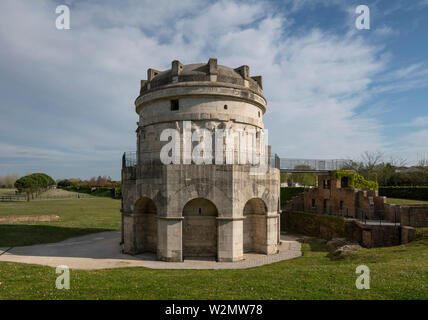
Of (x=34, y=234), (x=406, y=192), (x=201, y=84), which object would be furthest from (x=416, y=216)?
(x=34, y=234)

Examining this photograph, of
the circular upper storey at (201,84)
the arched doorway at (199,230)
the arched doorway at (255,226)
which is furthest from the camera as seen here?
the arched doorway at (255,226)

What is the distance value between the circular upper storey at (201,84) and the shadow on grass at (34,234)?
14.7m

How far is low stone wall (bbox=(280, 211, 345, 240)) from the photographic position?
80.3ft

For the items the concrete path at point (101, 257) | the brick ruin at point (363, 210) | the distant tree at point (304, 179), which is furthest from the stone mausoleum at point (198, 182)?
the distant tree at point (304, 179)

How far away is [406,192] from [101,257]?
122ft

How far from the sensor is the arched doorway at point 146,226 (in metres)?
19.5

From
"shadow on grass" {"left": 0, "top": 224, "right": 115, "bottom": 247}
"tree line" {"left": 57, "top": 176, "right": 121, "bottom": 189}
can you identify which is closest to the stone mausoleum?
"shadow on grass" {"left": 0, "top": 224, "right": 115, "bottom": 247}

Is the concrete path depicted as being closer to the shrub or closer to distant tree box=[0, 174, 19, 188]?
the shrub

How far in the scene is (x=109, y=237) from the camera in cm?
2547

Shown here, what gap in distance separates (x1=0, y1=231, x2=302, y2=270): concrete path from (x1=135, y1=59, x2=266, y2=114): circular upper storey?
33.9 ft

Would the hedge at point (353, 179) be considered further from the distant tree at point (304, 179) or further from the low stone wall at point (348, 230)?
the distant tree at point (304, 179)

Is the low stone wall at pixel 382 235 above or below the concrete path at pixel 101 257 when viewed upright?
above
